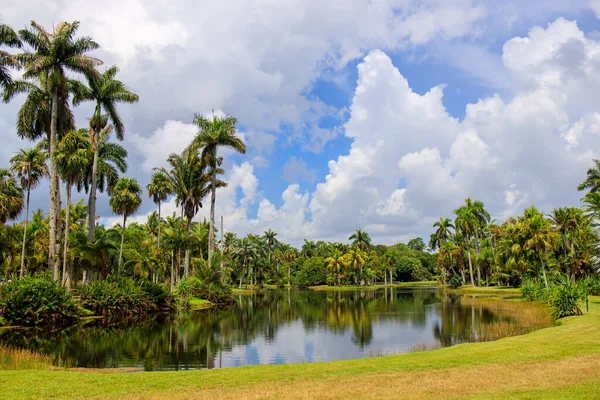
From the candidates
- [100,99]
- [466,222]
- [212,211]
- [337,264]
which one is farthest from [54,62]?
[337,264]

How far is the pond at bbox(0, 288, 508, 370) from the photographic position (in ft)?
64.2

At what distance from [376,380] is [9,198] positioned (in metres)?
43.9

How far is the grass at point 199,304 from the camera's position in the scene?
152ft

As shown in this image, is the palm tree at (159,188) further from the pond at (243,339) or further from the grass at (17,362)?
the grass at (17,362)

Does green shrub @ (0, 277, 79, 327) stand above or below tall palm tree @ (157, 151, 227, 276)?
below

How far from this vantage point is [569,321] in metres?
24.7

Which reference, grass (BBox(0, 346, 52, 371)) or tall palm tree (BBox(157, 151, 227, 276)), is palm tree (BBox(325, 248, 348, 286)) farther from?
grass (BBox(0, 346, 52, 371))

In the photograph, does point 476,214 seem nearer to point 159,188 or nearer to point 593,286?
point 593,286

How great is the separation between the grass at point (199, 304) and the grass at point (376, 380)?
3306 centimetres

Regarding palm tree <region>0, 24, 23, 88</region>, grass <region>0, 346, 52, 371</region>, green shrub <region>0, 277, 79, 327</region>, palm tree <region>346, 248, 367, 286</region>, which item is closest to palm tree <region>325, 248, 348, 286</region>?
palm tree <region>346, 248, 367, 286</region>

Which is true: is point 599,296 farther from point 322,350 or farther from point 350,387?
point 350,387

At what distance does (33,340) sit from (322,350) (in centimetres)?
1598

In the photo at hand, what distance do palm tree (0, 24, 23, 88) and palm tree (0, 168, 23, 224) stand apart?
1619cm

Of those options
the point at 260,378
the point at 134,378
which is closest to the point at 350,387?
the point at 260,378
